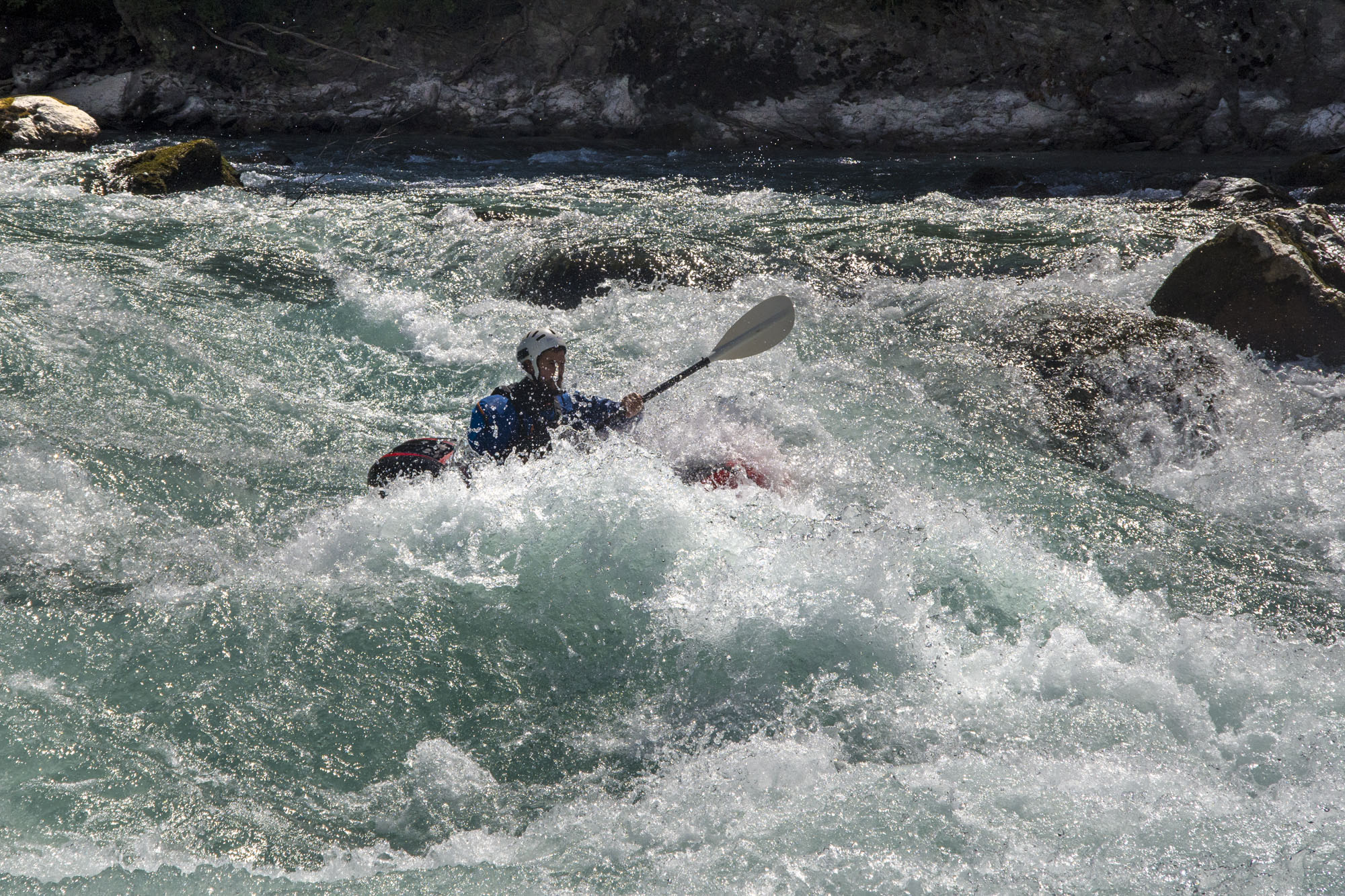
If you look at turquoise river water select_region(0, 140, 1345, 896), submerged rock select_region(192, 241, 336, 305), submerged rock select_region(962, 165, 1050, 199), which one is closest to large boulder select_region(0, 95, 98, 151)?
turquoise river water select_region(0, 140, 1345, 896)

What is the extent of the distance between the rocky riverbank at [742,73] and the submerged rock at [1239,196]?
3659 millimetres

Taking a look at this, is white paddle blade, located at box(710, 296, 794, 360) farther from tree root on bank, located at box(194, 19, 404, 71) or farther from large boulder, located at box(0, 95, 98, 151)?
tree root on bank, located at box(194, 19, 404, 71)

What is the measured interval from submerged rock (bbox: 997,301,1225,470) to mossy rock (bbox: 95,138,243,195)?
24.8 feet

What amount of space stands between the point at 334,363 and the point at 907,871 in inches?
188

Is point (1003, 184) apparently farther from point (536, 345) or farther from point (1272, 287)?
point (536, 345)

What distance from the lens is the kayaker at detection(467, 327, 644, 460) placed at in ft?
14.6

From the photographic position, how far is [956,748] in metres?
3.03

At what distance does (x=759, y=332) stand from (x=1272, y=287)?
122 inches

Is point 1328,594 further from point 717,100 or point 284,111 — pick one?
point 284,111

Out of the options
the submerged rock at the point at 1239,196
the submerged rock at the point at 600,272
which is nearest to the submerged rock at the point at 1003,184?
the submerged rock at the point at 1239,196

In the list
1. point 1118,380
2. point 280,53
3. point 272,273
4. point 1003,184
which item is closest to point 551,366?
point 1118,380

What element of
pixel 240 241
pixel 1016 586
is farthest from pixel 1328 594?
pixel 240 241

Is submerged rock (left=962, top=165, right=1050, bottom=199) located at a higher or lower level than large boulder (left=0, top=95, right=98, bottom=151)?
higher

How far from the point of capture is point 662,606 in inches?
143
